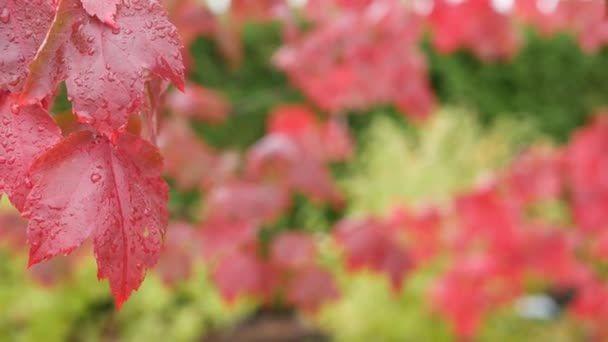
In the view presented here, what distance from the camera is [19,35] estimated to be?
846mm

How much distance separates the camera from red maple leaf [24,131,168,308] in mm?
851

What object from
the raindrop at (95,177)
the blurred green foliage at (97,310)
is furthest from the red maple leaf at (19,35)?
the blurred green foliage at (97,310)

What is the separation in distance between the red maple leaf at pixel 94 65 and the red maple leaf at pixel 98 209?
6 centimetres

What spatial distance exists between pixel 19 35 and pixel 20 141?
10cm

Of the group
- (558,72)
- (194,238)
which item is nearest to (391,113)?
(558,72)

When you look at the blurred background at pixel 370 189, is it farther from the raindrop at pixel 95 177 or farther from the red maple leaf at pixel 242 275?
the raindrop at pixel 95 177

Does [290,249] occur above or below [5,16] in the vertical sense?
above

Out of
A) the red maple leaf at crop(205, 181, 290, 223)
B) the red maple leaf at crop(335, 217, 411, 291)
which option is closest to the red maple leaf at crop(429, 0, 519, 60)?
the red maple leaf at crop(335, 217, 411, 291)

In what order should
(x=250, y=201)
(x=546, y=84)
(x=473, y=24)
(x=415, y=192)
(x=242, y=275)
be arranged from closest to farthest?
1. (x=250, y=201)
2. (x=242, y=275)
3. (x=473, y=24)
4. (x=415, y=192)
5. (x=546, y=84)

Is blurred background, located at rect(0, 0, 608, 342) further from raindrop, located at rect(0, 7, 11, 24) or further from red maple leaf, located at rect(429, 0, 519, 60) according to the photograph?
raindrop, located at rect(0, 7, 11, 24)

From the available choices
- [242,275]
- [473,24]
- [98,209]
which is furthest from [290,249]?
[98,209]

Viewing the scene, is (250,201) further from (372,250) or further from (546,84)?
(546,84)

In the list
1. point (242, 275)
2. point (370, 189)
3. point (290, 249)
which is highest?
point (370, 189)

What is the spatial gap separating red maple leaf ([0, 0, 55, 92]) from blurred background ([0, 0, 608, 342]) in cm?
18
